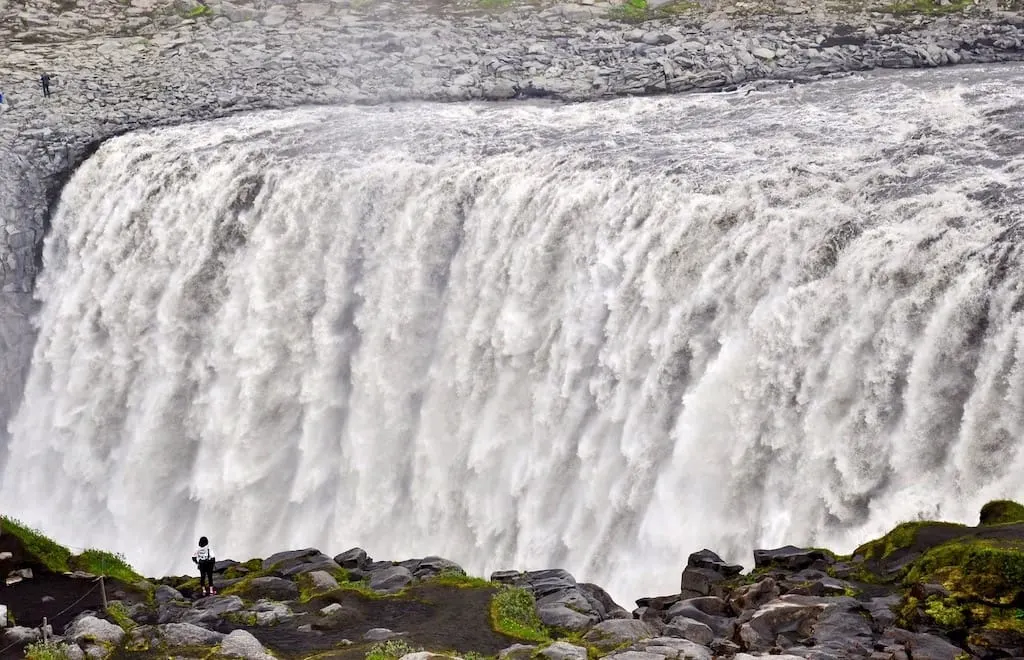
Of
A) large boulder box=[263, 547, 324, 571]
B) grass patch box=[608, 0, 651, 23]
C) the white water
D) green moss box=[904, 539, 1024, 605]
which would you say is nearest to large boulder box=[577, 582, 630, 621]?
the white water

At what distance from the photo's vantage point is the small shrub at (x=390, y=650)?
17480 millimetres

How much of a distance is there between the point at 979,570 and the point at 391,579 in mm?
10818

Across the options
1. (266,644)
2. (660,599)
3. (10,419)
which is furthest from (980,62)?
(10,419)

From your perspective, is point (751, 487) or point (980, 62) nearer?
point (751, 487)

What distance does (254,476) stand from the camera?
1298 inches

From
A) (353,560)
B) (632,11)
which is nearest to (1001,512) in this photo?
(353,560)

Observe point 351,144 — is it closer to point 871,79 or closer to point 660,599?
point 871,79

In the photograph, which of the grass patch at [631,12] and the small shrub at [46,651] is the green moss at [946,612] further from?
the grass patch at [631,12]

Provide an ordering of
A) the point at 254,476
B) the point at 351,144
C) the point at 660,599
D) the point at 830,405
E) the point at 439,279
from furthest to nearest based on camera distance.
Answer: the point at 351,144 < the point at 254,476 < the point at 439,279 < the point at 830,405 < the point at 660,599

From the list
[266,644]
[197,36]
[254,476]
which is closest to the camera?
[266,644]

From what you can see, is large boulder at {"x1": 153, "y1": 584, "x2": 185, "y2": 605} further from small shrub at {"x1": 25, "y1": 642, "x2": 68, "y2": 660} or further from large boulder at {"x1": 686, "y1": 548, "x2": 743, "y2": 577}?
large boulder at {"x1": 686, "y1": 548, "x2": 743, "y2": 577}

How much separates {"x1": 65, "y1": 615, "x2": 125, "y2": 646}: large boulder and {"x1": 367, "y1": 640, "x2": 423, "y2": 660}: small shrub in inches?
172

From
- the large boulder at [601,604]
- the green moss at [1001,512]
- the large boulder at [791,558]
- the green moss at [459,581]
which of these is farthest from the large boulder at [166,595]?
the green moss at [1001,512]

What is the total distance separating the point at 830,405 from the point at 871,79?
19.2 meters
